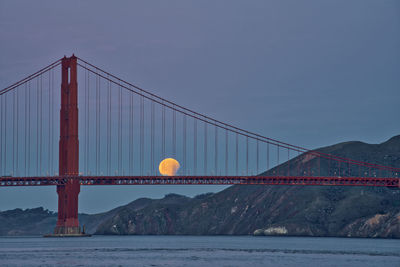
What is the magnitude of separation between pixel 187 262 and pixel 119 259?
9516 mm

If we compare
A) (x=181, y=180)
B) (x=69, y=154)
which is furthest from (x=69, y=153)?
(x=181, y=180)

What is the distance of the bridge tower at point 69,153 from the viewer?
13412cm

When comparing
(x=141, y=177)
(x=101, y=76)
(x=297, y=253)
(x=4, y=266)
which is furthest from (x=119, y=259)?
(x=101, y=76)

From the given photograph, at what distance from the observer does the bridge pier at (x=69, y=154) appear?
134 m

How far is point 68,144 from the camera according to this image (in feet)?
444

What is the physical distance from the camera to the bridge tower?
13412 cm

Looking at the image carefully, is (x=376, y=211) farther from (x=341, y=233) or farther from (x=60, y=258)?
(x=60, y=258)

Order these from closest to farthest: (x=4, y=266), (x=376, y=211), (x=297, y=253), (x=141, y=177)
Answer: (x=4, y=266) → (x=297, y=253) → (x=141, y=177) → (x=376, y=211)

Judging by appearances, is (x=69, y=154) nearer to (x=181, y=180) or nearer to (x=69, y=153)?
(x=69, y=153)

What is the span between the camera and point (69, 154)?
134m

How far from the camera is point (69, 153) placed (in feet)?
440

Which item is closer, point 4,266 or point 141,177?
point 4,266

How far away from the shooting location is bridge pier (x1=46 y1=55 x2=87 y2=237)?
134125 mm

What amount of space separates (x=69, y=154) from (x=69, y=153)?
16 centimetres
